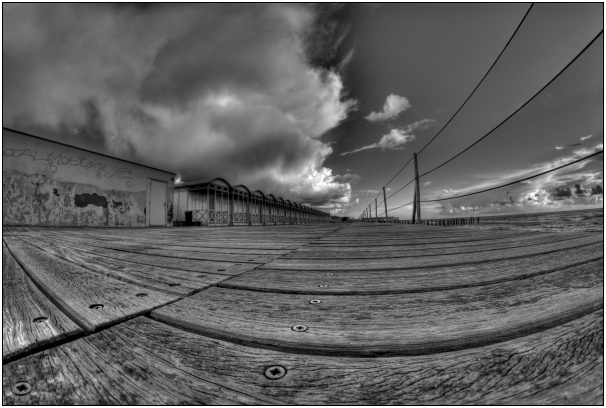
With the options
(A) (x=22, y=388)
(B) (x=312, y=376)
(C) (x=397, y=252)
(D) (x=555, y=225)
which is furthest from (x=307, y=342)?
(D) (x=555, y=225)

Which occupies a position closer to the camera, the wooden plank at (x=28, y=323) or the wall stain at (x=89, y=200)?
the wooden plank at (x=28, y=323)

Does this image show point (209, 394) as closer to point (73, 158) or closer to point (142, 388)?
point (142, 388)

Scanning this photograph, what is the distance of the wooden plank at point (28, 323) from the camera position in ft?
1.42

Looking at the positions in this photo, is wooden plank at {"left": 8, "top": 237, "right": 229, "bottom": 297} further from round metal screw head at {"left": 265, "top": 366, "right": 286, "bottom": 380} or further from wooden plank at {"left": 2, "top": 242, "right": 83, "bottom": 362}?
round metal screw head at {"left": 265, "top": 366, "right": 286, "bottom": 380}

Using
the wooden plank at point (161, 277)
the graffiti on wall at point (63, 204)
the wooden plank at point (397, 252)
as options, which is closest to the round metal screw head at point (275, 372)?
the wooden plank at point (161, 277)

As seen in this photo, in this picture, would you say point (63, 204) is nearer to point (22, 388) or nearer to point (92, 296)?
point (92, 296)

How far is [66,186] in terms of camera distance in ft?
26.4

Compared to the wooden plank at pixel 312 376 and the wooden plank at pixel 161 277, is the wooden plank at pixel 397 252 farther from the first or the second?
the wooden plank at pixel 312 376

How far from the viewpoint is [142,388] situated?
351 millimetres

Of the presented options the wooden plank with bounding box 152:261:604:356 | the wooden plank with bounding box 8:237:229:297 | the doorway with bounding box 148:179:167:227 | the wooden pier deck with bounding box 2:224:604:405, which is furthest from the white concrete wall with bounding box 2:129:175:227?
the wooden plank with bounding box 152:261:604:356

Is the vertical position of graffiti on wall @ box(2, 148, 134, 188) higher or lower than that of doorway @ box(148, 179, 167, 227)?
higher

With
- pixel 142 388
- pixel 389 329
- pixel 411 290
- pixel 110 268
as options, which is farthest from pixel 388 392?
pixel 110 268

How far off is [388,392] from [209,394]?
0.85 ft

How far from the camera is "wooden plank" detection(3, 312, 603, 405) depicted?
33 centimetres
